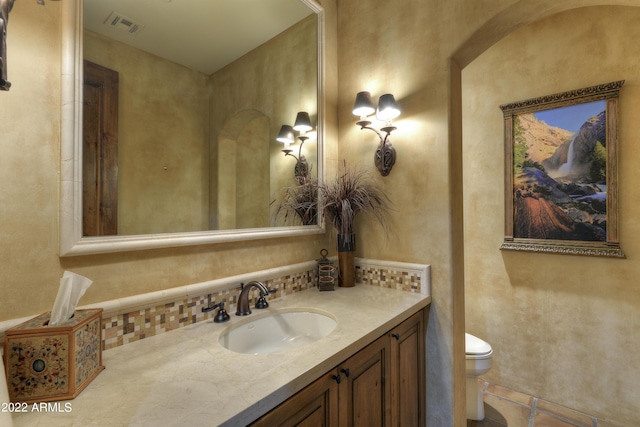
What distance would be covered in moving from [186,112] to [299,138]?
0.68 m

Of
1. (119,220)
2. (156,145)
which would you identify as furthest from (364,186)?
(119,220)

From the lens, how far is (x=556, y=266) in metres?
2.14

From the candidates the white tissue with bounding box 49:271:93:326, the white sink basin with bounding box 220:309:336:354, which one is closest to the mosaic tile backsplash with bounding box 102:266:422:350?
the white sink basin with bounding box 220:309:336:354

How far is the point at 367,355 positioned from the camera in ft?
3.69

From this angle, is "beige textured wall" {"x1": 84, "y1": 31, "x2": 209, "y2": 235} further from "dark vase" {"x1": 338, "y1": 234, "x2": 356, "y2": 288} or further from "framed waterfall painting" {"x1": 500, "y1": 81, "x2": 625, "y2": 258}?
"framed waterfall painting" {"x1": 500, "y1": 81, "x2": 625, "y2": 258}

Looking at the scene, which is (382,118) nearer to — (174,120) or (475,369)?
(174,120)

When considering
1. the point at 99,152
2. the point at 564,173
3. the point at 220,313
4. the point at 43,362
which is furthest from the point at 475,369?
the point at 99,152

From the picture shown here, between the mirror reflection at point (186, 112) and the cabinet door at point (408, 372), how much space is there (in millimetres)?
862

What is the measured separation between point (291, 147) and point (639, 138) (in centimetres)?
219

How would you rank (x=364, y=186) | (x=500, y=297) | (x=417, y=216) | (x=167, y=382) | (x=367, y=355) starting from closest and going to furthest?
(x=167, y=382) → (x=367, y=355) → (x=417, y=216) → (x=364, y=186) → (x=500, y=297)

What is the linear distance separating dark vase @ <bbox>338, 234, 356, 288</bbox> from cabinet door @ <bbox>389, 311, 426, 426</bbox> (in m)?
0.43

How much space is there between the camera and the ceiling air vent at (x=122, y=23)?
1.01 meters

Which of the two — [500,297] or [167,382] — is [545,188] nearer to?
[500,297]

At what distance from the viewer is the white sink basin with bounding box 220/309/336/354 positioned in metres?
1.23
